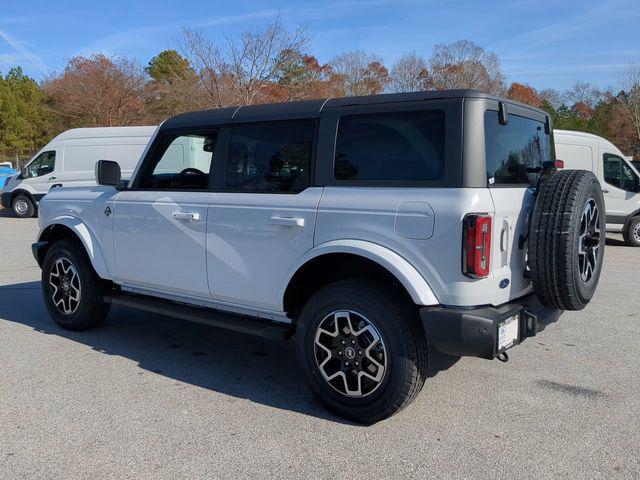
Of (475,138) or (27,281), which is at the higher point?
(475,138)

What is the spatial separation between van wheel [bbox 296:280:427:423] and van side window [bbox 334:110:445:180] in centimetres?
72

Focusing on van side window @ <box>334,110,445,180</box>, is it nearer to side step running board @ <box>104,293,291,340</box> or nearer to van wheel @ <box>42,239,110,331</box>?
side step running board @ <box>104,293,291,340</box>

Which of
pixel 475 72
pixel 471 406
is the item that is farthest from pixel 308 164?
pixel 475 72

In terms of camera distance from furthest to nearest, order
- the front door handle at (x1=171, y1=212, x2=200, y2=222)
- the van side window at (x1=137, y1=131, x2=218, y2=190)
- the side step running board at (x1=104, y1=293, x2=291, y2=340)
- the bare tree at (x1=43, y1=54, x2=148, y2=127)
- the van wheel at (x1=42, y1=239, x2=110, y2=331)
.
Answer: the bare tree at (x1=43, y1=54, x2=148, y2=127) < the van wheel at (x1=42, y1=239, x2=110, y2=331) < the van side window at (x1=137, y1=131, x2=218, y2=190) < the front door handle at (x1=171, y1=212, x2=200, y2=222) < the side step running board at (x1=104, y1=293, x2=291, y2=340)

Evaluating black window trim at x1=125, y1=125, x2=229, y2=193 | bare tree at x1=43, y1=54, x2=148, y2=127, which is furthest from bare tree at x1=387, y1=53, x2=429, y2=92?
black window trim at x1=125, y1=125, x2=229, y2=193

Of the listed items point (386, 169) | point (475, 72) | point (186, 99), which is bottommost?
point (386, 169)

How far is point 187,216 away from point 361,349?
68.6 inches

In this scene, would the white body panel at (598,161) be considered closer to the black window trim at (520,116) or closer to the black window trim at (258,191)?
the black window trim at (520,116)

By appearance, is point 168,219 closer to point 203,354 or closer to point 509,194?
point 203,354

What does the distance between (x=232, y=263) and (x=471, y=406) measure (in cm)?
192

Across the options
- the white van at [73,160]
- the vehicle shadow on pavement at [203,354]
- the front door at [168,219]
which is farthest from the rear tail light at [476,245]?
the white van at [73,160]

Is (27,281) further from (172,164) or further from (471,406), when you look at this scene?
(471,406)

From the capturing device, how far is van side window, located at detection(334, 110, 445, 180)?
351cm

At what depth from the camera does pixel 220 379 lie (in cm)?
451
